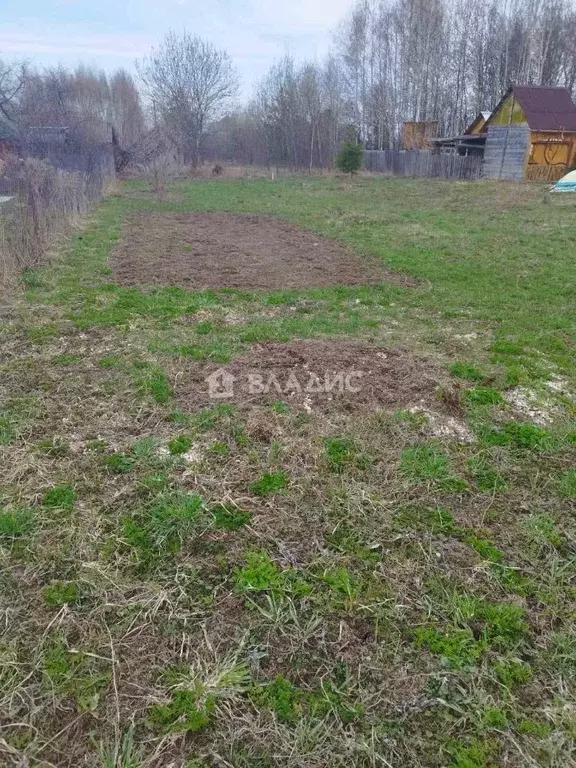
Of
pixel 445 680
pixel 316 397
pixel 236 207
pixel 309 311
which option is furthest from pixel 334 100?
pixel 445 680

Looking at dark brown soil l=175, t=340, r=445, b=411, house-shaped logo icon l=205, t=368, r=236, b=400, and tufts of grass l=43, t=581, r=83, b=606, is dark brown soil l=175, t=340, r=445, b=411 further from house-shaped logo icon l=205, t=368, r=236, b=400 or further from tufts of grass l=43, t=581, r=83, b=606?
tufts of grass l=43, t=581, r=83, b=606

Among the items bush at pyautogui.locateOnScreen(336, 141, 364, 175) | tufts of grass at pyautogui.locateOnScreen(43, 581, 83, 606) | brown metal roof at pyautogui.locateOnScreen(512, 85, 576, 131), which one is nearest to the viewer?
tufts of grass at pyautogui.locateOnScreen(43, 581, 83, 606)

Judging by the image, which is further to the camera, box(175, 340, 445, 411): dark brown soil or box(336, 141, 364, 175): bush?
box(336, 141, 364, 175): bush

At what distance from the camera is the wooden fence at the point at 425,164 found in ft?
80.8

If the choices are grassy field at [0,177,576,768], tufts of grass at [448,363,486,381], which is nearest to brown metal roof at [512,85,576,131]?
grassy field at [0,177,576,768]

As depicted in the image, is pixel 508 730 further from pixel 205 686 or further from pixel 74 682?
pixel 74 682

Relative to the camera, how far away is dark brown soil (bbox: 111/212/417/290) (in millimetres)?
7477

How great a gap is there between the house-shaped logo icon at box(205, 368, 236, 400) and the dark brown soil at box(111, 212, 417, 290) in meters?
3.11

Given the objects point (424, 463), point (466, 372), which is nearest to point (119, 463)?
point (424, 463)

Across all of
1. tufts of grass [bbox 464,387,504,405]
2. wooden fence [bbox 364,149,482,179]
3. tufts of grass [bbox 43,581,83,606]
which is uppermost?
wooden fence [bbox 364,149,482,179]

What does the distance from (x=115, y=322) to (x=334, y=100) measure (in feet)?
118

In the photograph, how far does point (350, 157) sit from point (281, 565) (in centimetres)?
2677

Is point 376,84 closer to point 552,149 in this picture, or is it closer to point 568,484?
point 552,149

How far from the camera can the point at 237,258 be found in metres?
8.91
